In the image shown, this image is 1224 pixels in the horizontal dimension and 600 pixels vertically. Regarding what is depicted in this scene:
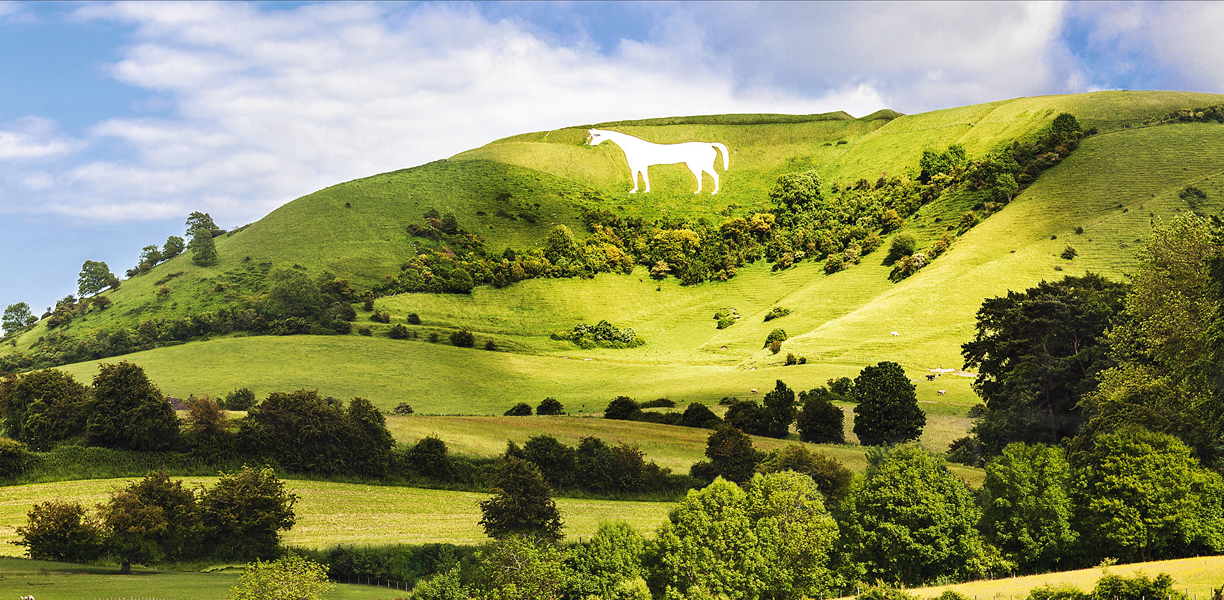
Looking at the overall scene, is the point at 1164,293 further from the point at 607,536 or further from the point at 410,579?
the point at 410,579

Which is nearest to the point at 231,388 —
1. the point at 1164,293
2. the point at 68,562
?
the point at 68,562

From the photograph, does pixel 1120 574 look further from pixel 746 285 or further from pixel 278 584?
pixel 746 285

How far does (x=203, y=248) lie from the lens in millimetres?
170500

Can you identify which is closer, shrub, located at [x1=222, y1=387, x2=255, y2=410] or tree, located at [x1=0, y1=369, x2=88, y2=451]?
tree, located at [x1=0, y1=369, x2=88, y2=451]

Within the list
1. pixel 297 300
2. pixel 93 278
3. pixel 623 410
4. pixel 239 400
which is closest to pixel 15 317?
pixel 93 278

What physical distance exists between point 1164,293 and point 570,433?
49585mm

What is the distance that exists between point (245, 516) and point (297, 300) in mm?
89661

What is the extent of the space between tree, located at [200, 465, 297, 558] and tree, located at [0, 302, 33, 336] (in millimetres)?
140771

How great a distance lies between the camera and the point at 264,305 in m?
141

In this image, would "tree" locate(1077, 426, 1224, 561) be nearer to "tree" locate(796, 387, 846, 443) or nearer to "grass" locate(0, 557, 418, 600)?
"tree" locate(796, 387, 846, 443)

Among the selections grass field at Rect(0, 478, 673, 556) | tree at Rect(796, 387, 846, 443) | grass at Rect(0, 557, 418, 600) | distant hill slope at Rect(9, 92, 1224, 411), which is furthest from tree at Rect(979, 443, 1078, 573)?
distant hill slope at Rect(9, 92, 1224, 411)

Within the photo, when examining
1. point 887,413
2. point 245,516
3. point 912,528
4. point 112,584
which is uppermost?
point 887,413

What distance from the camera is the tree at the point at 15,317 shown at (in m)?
165

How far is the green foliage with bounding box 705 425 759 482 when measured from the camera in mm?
69812
